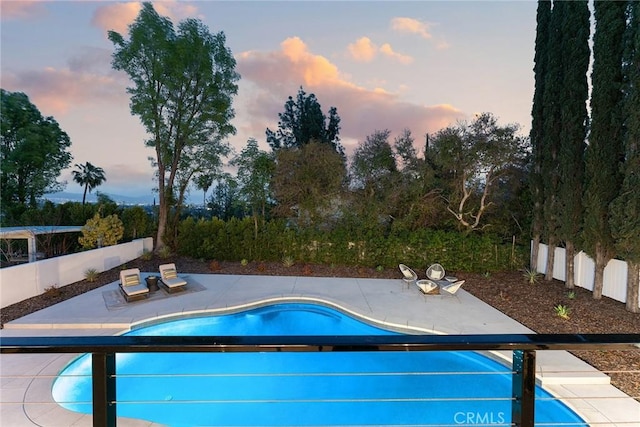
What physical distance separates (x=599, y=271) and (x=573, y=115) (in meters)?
4.46

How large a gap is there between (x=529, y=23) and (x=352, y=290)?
10.4 metres

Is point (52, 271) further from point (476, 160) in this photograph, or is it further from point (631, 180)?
point (631, 180)

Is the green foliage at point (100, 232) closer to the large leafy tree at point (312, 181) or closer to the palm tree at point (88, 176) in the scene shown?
the large leafy tree at point (312, 181)

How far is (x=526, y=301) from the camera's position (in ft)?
26.2

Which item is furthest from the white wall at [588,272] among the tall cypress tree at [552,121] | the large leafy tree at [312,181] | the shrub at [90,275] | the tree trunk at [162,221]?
the tree trunk at [162,221]

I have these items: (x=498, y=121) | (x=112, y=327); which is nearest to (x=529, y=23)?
(x=498, y=121)

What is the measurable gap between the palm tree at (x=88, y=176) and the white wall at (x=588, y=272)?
105 feet

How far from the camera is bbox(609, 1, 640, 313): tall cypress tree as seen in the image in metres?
6.60

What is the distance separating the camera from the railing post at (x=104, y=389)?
3.84 feet

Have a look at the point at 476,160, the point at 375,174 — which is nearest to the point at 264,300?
the point at 375,174

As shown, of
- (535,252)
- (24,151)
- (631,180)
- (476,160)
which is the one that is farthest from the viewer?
(24,151)

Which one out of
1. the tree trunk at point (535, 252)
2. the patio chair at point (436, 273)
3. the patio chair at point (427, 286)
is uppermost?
the tree trunk at point (535, 252)

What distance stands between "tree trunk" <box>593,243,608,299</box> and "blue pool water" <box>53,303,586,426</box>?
4882 millimetres

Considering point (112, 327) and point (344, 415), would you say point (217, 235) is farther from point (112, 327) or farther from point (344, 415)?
point (344, 415)
